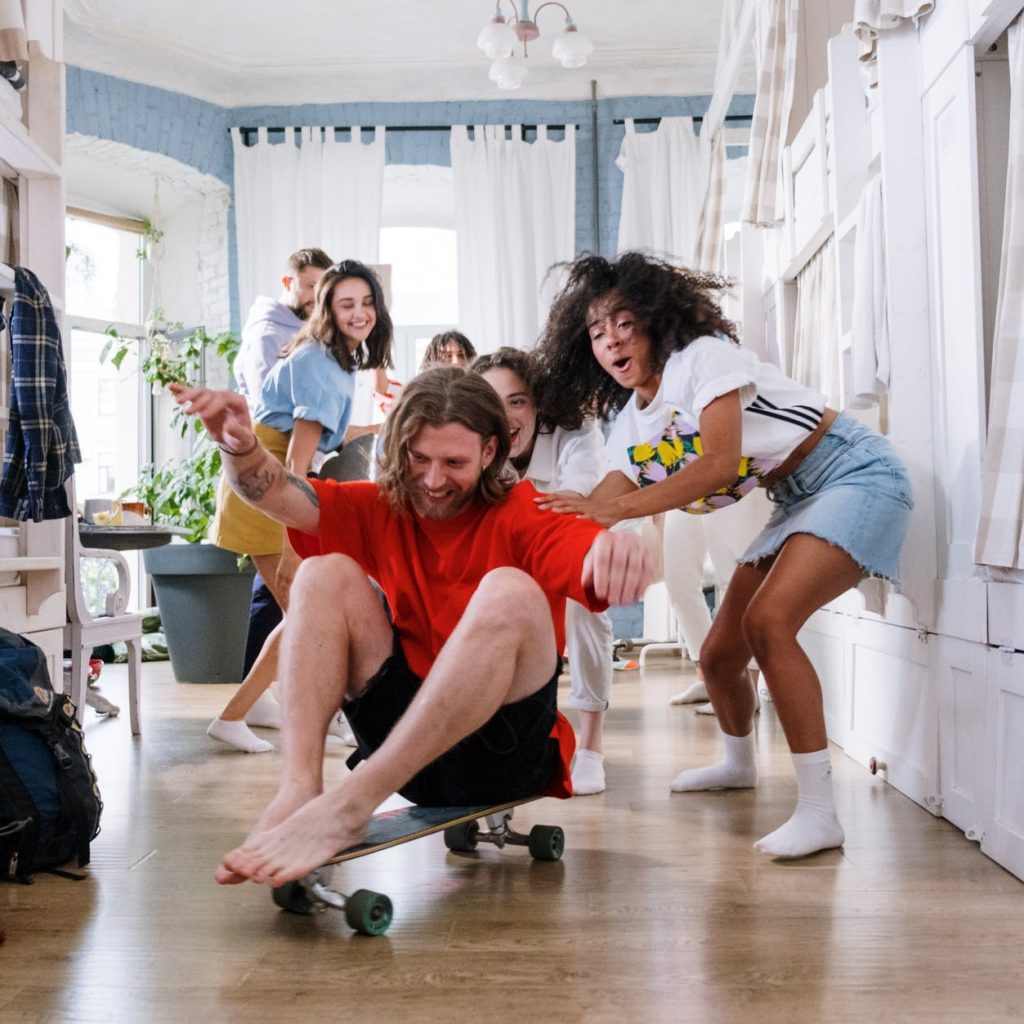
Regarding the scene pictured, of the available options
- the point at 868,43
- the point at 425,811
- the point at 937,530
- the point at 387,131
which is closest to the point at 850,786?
the point at 937,530

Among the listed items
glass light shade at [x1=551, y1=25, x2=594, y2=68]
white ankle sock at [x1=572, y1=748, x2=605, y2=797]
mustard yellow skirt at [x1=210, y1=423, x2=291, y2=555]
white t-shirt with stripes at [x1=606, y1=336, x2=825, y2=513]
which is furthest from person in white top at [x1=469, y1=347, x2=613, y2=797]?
glass light shade at [x1=551, y1=25, x2=594, y2=68]

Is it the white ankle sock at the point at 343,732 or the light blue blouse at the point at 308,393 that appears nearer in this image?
the light blue blouse at the point at 308,393

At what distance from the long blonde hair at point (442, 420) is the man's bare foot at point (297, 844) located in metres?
0.49

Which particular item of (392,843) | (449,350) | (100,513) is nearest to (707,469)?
(392,843)

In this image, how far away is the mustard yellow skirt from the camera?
119 inches

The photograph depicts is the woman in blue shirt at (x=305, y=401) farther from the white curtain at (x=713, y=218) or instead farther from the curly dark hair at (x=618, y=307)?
the white curtain at (x=713, y=218)

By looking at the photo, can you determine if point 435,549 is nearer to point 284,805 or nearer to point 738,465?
point 284,805

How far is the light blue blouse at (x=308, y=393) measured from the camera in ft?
9.55

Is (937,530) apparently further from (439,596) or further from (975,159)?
(439,596)

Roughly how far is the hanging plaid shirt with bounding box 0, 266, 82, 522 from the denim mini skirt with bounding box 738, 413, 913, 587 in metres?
1.55

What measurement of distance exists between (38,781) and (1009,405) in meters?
1.66

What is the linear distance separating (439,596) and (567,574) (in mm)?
245

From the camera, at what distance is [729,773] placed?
2477 millimetres

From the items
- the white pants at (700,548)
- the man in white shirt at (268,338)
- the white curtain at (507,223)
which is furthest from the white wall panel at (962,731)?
the white curtain at (507,223)
